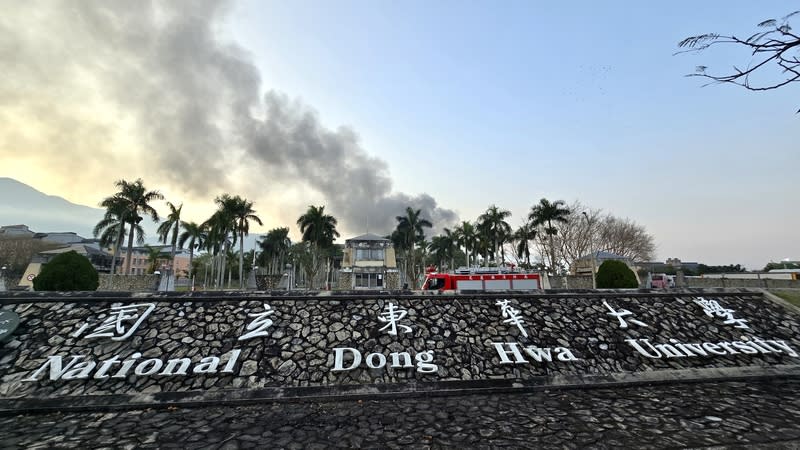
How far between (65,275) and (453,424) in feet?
42.4

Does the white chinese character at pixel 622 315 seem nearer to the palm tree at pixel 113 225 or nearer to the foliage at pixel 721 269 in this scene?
the palm tree at pixel 113 225

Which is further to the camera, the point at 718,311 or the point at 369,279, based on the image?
the point at 369,279

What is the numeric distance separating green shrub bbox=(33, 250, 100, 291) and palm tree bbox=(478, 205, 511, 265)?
158 ft

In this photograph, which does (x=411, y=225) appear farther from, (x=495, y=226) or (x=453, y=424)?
(x=453, y=424)

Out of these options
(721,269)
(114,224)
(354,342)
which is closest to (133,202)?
(114,224)

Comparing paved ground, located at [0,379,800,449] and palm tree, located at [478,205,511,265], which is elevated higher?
palm tree, located at [478,205,511,265]

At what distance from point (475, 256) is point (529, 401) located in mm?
55748

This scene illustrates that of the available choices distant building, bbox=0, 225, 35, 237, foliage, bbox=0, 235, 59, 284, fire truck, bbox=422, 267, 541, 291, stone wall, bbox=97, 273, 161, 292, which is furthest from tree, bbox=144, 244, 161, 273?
fire truck, bbox=422, 267, 541, 291

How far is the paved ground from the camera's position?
4742 millimetres

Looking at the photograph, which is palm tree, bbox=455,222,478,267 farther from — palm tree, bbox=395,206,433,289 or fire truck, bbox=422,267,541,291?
fire truck, bbox=422,267,541,291

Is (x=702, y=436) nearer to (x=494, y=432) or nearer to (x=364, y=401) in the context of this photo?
(x=494, y=432)

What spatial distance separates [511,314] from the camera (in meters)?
9.04

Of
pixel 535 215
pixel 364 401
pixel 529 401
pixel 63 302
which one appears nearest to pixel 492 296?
pixel 529 401

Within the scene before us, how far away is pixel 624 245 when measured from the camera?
4784 centimetres
